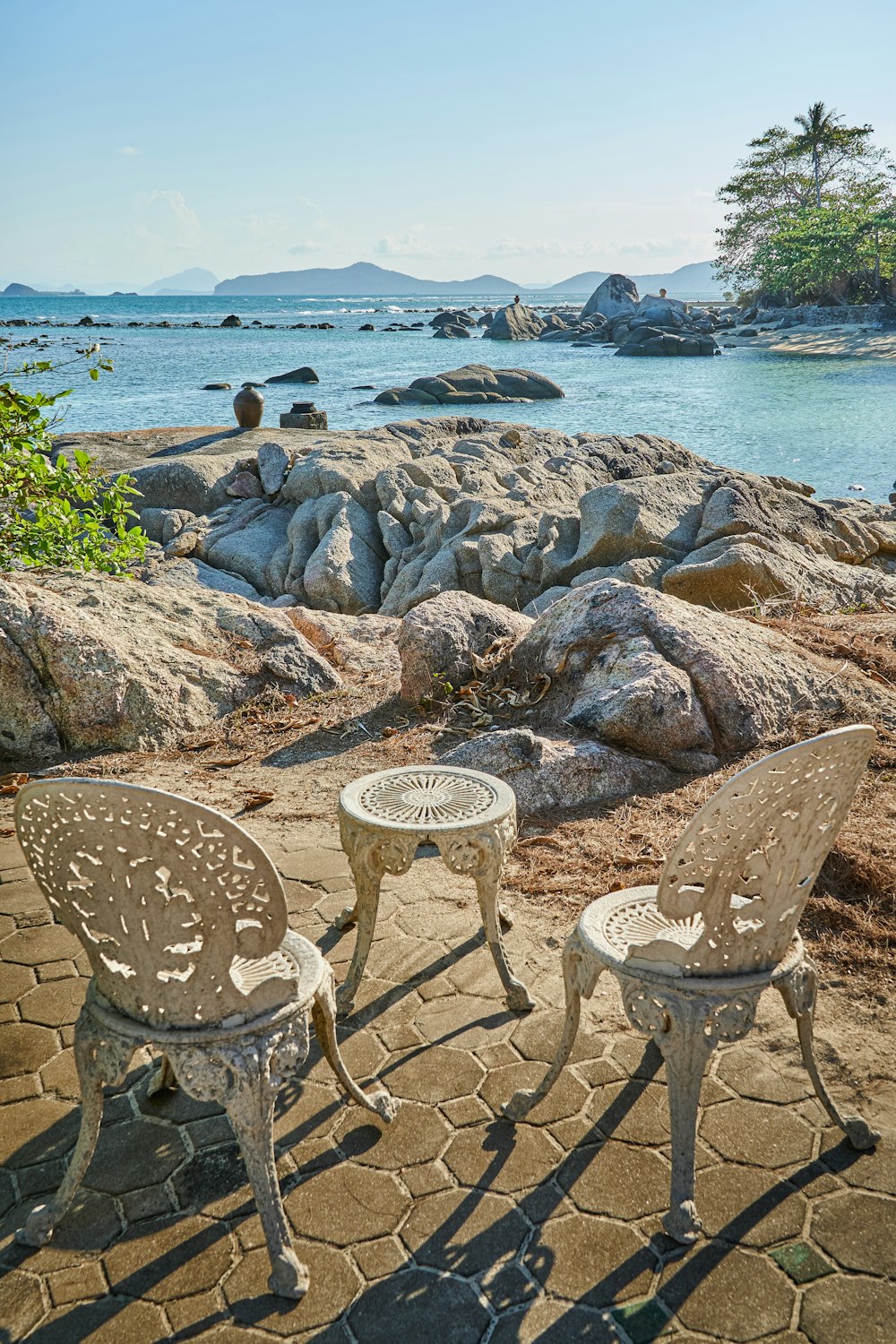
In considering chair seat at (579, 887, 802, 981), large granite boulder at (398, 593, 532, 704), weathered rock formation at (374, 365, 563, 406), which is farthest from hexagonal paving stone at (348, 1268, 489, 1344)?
weathered rock formation at (374, 365, 563, 406)

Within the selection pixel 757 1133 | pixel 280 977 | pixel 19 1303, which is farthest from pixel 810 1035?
pixel 19 1303

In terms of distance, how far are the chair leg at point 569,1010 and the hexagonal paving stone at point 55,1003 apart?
5.07 feet

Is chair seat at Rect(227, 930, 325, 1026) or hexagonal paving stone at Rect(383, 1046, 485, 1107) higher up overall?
chair seat at Rect(227, 930, 325, 1026)

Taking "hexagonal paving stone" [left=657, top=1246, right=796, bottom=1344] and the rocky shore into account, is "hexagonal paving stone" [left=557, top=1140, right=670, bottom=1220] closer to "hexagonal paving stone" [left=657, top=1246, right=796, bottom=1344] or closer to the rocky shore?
"hexagonal paving stone" [left=657, top=1246, right=796, bottom=1344]

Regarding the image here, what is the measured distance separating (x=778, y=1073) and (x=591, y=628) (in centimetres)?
326

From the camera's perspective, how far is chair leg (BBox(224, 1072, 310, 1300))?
225cm

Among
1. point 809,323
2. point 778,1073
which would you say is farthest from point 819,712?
point 809,323

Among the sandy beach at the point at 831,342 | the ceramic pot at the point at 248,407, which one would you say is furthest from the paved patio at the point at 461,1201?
the sandy beach at the point at 831,342

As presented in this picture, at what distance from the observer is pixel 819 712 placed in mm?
5590

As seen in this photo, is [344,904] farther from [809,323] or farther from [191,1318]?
[809,323]

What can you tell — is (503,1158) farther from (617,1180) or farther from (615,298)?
(615,298)

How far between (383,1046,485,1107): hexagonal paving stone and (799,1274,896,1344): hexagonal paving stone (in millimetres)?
1086

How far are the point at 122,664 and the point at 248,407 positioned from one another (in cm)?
1324

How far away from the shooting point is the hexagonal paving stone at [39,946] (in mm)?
3697
